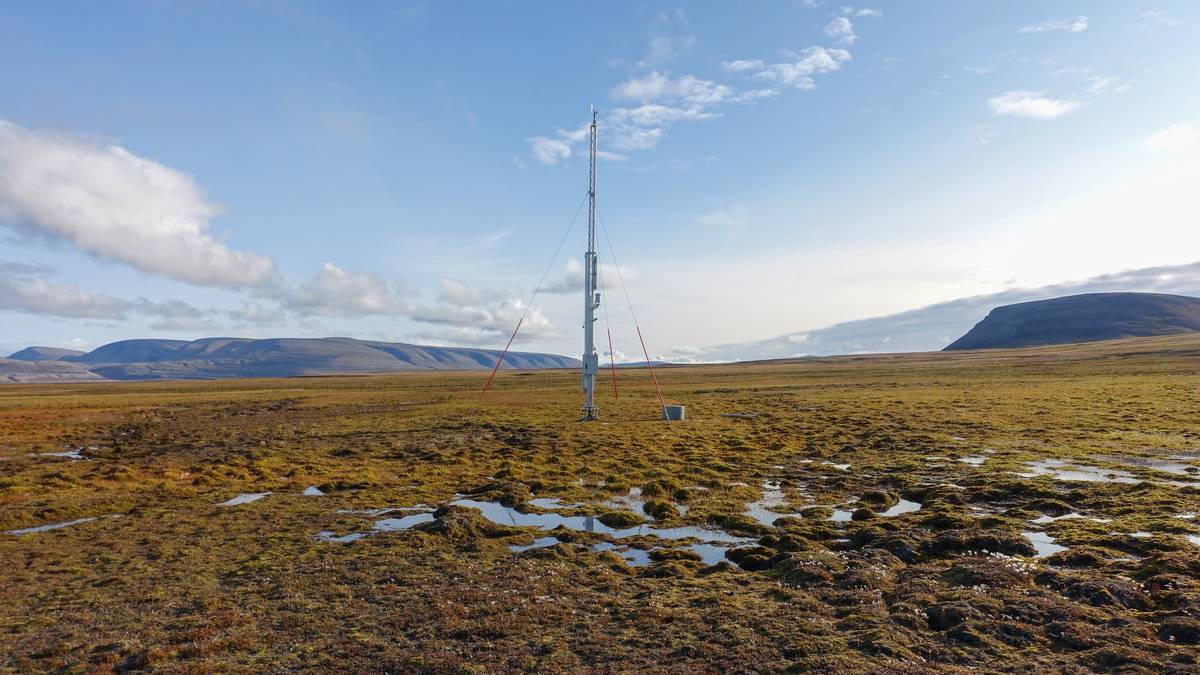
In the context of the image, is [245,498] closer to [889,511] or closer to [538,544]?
[538,544]

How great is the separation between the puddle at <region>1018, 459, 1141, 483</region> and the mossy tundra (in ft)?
0.61

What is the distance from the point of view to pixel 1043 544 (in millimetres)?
14383

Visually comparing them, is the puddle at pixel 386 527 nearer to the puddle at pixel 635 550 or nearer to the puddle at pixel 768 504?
the puddle at pixel 635 550

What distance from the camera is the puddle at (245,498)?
20719mm

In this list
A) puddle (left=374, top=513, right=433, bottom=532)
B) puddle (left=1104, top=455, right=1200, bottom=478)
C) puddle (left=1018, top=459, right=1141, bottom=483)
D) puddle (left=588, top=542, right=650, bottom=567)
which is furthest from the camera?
puddle (left=1104, top=455, right=1200, bottom=478)

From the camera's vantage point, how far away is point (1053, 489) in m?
19.7

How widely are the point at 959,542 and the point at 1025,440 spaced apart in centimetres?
2161

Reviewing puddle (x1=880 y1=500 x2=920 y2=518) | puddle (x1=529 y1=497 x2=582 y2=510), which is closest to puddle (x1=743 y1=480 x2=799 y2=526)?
puddle (x1=880 y1=500 x2=920 y2=518)

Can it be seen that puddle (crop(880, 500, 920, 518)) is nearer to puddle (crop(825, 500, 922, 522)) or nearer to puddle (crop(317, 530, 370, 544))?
puddle (crop(825, 500, 922, 522))

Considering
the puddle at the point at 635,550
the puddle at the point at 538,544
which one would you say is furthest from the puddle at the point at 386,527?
the puddle at the point at 635,550

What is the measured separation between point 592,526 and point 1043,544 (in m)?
11.2

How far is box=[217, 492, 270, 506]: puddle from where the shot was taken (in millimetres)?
20719

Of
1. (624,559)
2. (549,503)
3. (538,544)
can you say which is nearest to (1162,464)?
(624,559)

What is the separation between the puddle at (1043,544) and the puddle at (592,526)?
647cm
